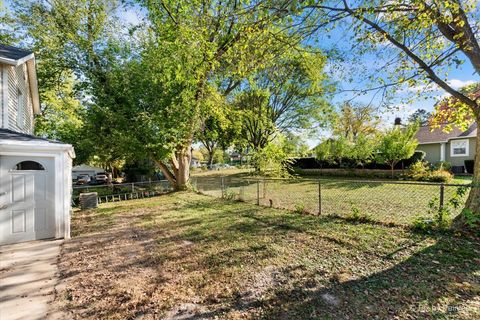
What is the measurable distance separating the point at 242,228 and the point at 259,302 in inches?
136

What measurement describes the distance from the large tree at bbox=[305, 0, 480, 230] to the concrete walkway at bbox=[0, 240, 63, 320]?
6.98 metres

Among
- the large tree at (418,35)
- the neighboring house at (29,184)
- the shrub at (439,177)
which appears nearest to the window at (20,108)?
the neighboring house at (29,184)

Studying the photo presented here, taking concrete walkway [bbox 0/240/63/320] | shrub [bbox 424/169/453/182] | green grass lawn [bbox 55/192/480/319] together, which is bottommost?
concrete walkway [bbox 0/240/63/320]

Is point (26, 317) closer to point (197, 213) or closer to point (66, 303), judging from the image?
point (66, 303)

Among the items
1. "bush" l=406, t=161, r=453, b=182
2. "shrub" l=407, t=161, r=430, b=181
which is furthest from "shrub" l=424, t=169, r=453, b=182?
"shrub" l=407, t=161, r=430, b=181

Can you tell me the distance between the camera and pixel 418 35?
5816 mm

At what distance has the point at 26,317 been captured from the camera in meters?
3.03

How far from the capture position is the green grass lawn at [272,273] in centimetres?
299

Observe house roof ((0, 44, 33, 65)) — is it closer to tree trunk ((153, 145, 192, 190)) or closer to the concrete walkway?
the concrete walkway

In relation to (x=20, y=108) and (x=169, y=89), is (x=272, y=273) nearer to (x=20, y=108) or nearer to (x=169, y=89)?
(x=20, y=108)

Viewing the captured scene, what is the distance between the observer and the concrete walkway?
318 centimetres

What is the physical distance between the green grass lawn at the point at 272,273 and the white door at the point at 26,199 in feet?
3.22

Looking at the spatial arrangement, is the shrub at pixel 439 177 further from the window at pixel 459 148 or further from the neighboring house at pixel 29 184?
the neighboring house at pixel 29 184

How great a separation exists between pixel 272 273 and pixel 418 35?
667 centimetres
